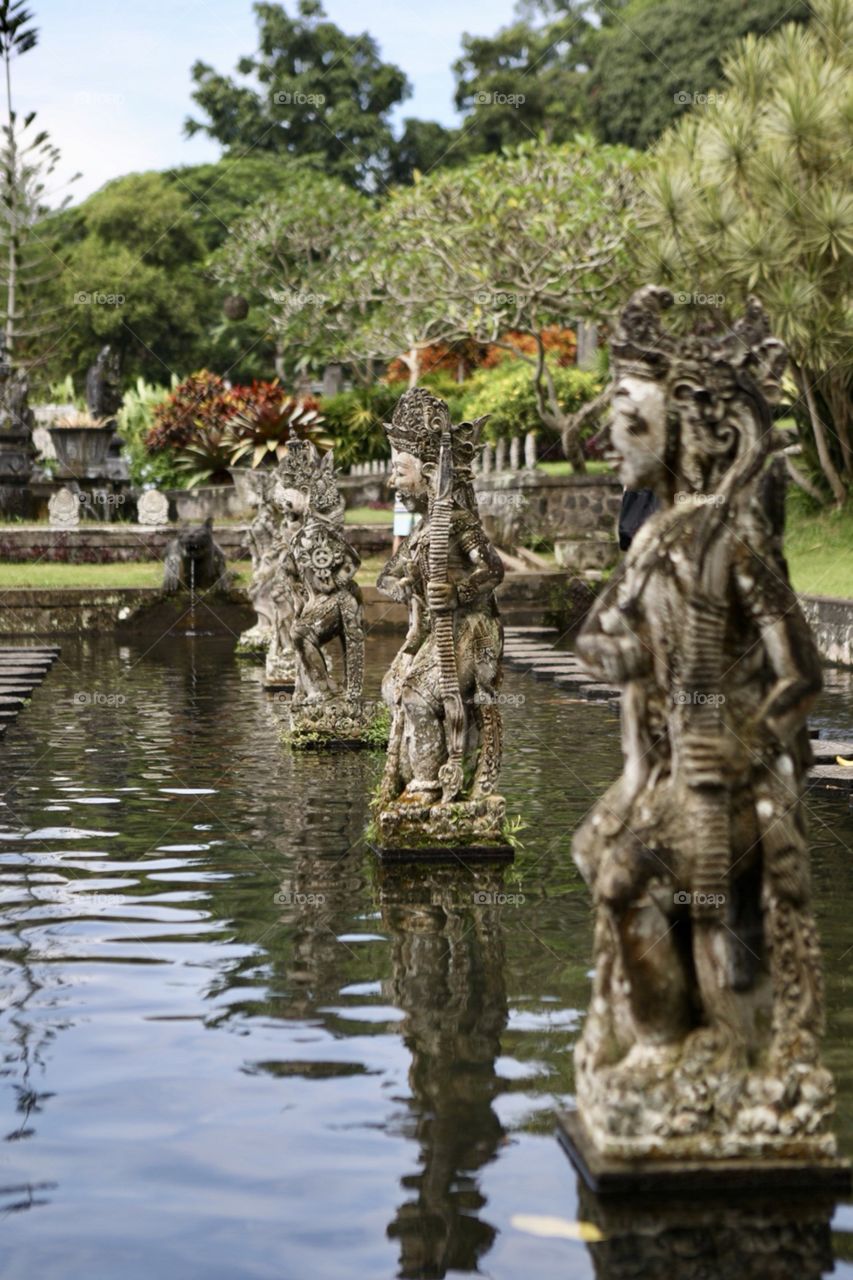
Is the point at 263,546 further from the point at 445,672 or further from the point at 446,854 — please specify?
the point at 446,854

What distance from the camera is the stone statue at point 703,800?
13.5ft

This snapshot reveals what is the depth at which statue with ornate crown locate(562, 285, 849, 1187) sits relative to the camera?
412 cm

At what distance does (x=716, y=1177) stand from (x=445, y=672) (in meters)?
4.05

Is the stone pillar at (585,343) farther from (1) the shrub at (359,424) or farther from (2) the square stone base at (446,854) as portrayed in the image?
(2) the square stone base at (446,854)

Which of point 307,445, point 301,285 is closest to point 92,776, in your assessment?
point 307,445

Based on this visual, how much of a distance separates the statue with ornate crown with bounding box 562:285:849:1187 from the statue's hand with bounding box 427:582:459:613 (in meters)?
3.41

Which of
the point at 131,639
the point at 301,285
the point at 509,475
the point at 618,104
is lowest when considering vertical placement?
the point at 131,639

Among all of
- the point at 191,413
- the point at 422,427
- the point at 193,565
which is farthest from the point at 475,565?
the point at 191,413

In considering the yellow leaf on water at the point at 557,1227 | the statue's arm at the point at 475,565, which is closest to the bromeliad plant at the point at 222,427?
the statue's arm at the point at 475,565

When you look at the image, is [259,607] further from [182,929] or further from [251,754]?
[182,929]

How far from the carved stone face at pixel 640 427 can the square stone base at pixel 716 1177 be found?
1739 millimetres

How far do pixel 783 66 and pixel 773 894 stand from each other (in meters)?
24.0

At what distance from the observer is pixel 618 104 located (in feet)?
148

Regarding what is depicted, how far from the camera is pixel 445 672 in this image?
7930 millimetres
